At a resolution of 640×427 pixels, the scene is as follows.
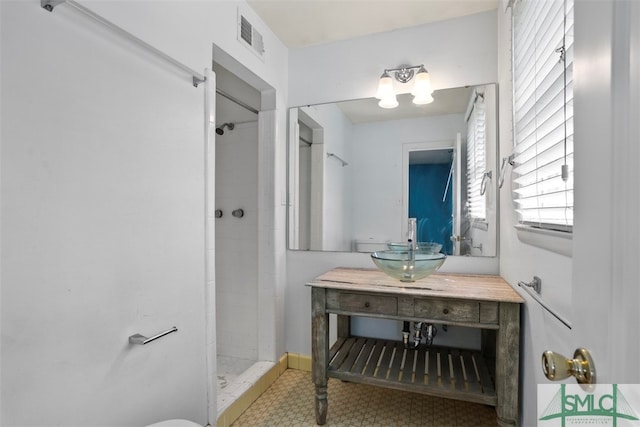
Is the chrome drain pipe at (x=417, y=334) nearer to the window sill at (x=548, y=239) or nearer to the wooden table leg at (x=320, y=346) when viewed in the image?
the wooden table leg at (x=320, y=346)

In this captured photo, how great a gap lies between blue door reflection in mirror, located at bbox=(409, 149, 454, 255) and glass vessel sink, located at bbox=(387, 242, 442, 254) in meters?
0.02

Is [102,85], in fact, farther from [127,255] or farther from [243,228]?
[243,228]

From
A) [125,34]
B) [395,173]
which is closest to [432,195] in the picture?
[395,173]

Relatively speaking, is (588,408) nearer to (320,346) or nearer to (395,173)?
(320,346)

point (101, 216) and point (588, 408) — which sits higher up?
point (101, 216)

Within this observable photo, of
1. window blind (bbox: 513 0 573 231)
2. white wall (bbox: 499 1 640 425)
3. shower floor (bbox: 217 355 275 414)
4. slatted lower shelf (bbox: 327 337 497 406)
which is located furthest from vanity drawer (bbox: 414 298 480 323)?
shower floor (bbox: 217 355 275 414)

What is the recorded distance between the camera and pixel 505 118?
162cm

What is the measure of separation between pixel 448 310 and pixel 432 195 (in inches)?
31.2

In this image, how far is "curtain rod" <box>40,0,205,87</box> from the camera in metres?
0.89

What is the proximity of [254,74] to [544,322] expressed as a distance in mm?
1883

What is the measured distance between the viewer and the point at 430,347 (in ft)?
6.51

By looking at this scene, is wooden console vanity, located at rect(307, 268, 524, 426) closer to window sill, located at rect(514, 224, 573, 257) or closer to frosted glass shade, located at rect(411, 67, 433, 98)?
window sill, located at rect(514, 224, 573, 257)

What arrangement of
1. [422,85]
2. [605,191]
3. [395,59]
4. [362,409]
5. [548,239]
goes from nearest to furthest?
1. [605,191]
2. [548,239]
3. [362,409]
4. [422,85]
5. [395,59]

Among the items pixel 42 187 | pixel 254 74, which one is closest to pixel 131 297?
pixel 42 187
